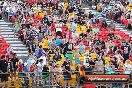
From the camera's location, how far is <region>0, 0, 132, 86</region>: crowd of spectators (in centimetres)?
2792

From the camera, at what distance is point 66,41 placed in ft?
106

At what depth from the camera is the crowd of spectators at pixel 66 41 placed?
27.9 m

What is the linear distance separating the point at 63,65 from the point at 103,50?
4.52m

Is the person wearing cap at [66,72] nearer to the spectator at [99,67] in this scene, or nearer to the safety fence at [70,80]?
the safety fence at [70,80]

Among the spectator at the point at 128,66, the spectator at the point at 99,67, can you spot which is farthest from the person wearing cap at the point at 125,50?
the spectator at the point at 99,67

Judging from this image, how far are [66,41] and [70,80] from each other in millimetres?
5539

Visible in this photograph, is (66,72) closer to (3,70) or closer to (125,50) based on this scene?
(3,70)

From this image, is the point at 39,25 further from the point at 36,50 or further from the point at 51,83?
the point at 51,83

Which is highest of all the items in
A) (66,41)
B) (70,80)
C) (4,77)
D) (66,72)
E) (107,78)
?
(66,41)

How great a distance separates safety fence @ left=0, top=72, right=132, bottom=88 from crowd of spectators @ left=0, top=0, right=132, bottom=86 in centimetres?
7

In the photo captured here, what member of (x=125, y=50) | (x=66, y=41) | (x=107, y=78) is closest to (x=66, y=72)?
(x=107, y=78)

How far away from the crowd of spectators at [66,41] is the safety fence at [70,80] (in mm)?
66

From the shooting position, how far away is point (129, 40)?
35094mm

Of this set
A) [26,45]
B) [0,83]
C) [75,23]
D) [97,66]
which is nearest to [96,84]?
[97,66]
